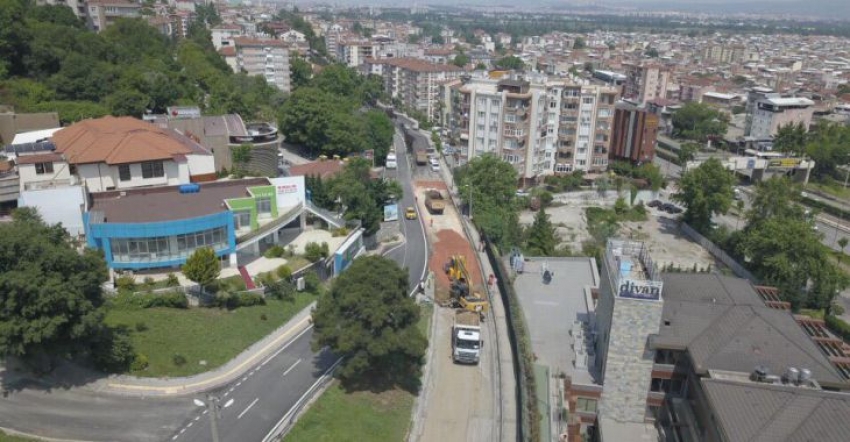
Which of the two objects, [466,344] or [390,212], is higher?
[390,212]

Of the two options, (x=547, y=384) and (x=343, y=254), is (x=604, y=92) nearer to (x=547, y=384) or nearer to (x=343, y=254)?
(x=343, y=254)

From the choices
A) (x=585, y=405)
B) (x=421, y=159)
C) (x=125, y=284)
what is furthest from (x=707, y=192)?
(x=125, y=284)

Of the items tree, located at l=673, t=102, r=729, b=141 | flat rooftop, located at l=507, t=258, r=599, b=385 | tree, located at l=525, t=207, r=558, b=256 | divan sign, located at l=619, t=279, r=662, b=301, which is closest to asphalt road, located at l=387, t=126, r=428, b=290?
flat rooftop, located at l=507, t=258, r=599, b=385

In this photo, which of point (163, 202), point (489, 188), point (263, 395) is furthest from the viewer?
point (489, 188)

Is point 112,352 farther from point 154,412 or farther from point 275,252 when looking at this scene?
point 275,252

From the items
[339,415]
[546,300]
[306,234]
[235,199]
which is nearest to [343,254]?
[306,234]

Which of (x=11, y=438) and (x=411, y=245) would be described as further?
(x=411, y=245)
